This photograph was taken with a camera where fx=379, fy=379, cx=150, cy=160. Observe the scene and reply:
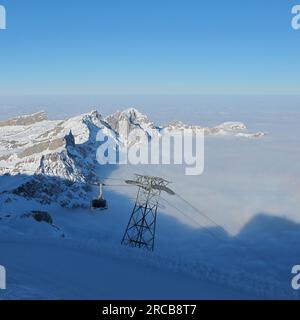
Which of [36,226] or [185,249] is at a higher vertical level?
[36,226]

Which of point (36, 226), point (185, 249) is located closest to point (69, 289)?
point (36, 226)

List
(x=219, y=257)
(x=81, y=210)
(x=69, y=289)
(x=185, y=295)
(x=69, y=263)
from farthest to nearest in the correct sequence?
(x=81, y=210) → (x=219, y=257) → (x=69, y=263) → (x=185, y=295) → (x=69, y=289)

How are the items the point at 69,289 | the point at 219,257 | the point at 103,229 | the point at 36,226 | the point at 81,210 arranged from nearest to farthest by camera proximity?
the point at 69,289 < the point at 36,226 < the point at 219,257 < the point at 103,229 < the point at 81,210
